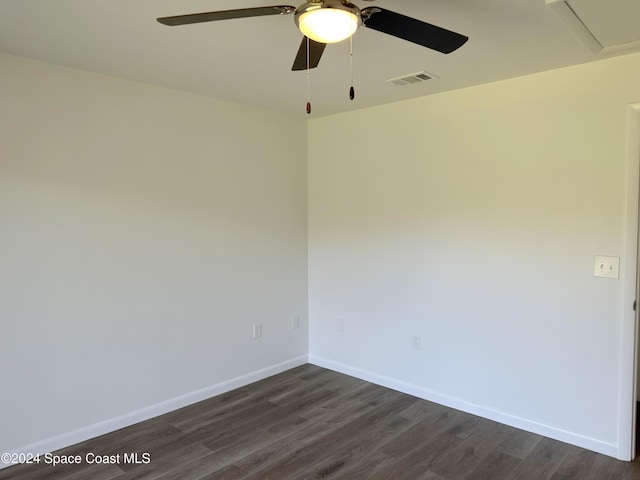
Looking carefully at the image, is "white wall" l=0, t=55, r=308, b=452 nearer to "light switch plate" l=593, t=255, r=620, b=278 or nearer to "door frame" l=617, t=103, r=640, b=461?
"light switch plate" l=593, t=255, r=620, b=278

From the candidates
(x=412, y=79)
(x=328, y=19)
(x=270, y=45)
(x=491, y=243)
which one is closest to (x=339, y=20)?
(x=328, y=19)

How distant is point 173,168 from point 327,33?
1968 millimetres

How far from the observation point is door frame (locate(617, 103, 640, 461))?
2.49 m

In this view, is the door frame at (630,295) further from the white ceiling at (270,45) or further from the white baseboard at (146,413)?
the white baseboard at (146,413)

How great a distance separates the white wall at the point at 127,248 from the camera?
2549mm

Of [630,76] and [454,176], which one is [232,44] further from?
[630,76]

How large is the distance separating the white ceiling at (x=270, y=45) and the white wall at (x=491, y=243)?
0.99 ft

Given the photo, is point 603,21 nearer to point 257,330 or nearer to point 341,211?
point 341,211

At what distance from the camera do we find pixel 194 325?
3.36 m

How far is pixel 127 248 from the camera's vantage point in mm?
2973

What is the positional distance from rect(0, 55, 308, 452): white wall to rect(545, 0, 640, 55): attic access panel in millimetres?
2426

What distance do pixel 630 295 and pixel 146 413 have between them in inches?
126

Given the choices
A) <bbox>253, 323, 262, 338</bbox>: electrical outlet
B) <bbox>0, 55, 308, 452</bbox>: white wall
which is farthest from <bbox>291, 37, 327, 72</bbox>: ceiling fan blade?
<bbox>253, 323, 262, 338</bbox>: electrical outlet

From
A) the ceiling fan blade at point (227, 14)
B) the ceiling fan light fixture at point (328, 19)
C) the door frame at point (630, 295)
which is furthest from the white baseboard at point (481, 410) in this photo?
the ceiling fan blade at point (227, 14)
